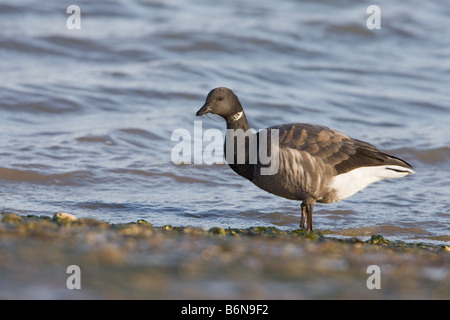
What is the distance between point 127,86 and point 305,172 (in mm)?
6978

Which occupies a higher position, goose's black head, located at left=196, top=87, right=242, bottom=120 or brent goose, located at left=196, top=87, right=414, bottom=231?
goose's black head, located at left=196, top=87, right=242, bottom=120

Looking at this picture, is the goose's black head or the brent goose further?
Answer: the goose's black head

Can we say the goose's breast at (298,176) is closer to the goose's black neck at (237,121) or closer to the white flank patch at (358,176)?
the white flank patch at (358,176)

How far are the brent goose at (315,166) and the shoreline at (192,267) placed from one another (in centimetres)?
194

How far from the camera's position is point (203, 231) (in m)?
6.10

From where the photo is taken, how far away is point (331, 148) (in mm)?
7465

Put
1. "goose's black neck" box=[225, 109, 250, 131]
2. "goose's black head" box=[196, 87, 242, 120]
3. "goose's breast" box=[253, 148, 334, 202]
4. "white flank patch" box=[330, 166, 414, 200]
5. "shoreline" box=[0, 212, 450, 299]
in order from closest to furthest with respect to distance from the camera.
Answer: "shoreline" box=[0, 212, 450, 299] < "goose's breast" box=[253, 148, 334, 202] < "white flank patch" box=[330, 166, 414, 200] < "goose's black head" box=[196, 87, 242, 120] < "goose's black neck" box=[225, 109, 250, 131]

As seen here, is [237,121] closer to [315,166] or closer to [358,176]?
[315,166]

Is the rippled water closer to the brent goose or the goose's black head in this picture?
the brent goose

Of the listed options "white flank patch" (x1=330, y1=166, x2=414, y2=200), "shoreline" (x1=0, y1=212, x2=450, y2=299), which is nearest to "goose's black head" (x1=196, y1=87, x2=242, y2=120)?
"white flank patch" (x1=330, y1=166, x2=414, y2=200)

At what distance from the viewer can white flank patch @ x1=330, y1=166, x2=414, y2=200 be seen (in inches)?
296

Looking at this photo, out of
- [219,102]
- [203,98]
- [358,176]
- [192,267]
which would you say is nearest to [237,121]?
[219,102]

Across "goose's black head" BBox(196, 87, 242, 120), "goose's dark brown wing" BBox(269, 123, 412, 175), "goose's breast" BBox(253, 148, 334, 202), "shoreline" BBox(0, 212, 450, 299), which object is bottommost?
"shoreline" BBox(0, 212, 450, 299)

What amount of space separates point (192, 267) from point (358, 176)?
363 cm
